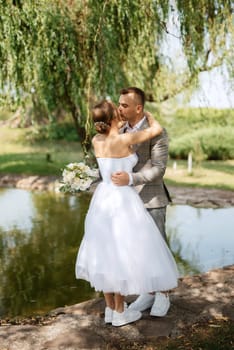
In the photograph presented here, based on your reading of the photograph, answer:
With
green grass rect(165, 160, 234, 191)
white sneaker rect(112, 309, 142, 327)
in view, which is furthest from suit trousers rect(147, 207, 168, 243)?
green grass rect(165, 160, 234, 191)

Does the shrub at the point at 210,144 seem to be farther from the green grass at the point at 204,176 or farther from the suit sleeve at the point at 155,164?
the suit sleeve at the point at 155,164

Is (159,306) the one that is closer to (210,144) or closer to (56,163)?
(56,163)

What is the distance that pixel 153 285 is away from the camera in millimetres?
4355

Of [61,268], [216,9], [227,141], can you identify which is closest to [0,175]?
[227,141]

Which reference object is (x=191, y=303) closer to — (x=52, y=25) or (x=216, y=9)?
(x=216, y=9)

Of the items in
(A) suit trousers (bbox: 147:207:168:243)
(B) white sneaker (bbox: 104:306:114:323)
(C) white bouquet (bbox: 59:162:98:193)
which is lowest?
(B) white sneaker (bbox: 104:306:114:323)

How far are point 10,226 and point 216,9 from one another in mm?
6117

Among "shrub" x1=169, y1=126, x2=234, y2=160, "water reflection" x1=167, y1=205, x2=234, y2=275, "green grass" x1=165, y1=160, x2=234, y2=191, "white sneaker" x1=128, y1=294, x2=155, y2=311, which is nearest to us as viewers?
"white sneaker" x1=128, y1=294, x2=155, y2=311

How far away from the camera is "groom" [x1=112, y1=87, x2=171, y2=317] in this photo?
430cm

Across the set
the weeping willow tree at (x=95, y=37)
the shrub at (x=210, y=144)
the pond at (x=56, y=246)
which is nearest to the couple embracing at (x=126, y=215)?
the weeping willow tree at (x=95, y=37)

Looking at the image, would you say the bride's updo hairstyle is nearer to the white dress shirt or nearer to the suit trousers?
the white dress shirt

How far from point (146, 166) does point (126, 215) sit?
0.45 meters

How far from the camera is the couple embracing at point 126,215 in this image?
428 centimetres

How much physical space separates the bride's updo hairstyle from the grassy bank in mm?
11877
